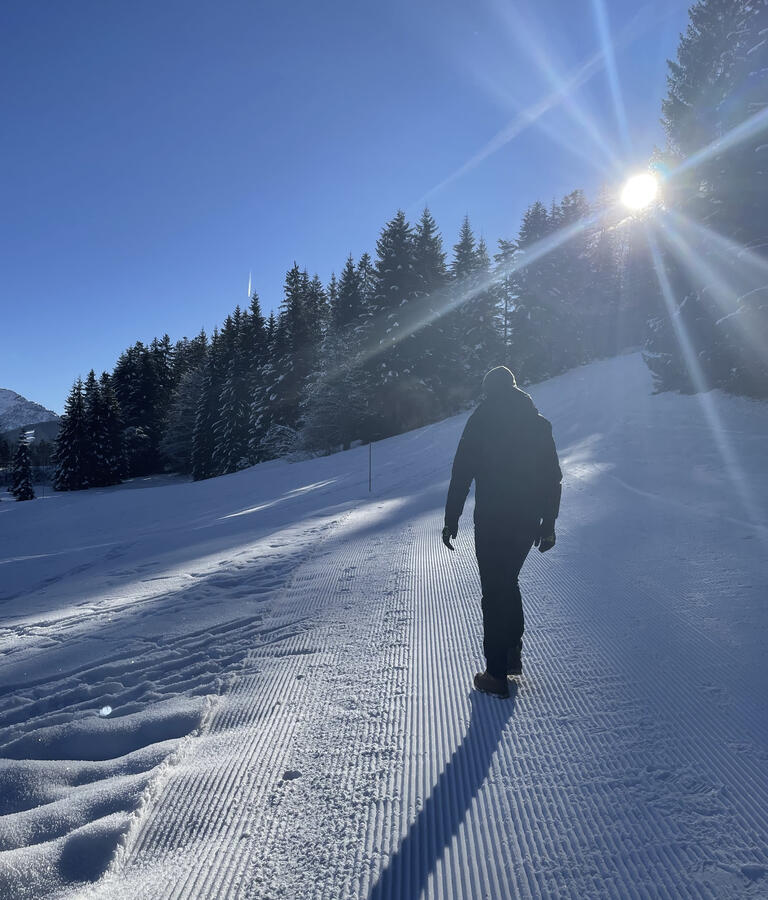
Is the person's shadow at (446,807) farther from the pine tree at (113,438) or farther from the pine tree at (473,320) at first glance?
the pine tree at (113,438)

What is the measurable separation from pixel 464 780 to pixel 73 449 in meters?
49.3

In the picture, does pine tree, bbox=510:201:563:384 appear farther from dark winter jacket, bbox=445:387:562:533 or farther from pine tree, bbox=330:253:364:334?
dark winter jacket, bbox=445:387:562:533

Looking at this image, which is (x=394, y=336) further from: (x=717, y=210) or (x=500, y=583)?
(x=500, y=583)

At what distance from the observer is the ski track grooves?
72.2 inches

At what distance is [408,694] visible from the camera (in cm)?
316

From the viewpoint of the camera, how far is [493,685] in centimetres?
308

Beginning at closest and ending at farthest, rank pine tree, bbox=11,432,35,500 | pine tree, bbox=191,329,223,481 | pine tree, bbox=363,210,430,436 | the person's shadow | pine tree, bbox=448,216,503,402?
the person's shadow
pine tree, bbox=363,210,430,436
pine tree, bbox=448,216,503,402
pine tree, bbox=191,329,223,481
pine tree, bbox=11,432,35,500

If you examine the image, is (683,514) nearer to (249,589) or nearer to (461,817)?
(249,589)

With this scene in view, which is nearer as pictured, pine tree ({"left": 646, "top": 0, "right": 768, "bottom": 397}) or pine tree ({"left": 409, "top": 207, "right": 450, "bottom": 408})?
pine tree ({"left": 646, "top": 0, "right": 768, "bottom": 397})

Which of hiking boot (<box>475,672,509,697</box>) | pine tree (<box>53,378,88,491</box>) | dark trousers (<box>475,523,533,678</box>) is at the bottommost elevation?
hiking boot (<box>475,672,509,697</box>)

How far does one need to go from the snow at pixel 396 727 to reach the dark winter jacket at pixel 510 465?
1078mm

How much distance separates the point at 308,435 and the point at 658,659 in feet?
92.2

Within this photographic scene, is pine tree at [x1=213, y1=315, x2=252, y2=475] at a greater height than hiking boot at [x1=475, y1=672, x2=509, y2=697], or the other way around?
pine tree at [x1=213, y1=315, x2=252, y2=475]

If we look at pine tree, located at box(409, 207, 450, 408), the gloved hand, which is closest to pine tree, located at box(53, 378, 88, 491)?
pine tree, located at box(409, 207, 450, 408)
